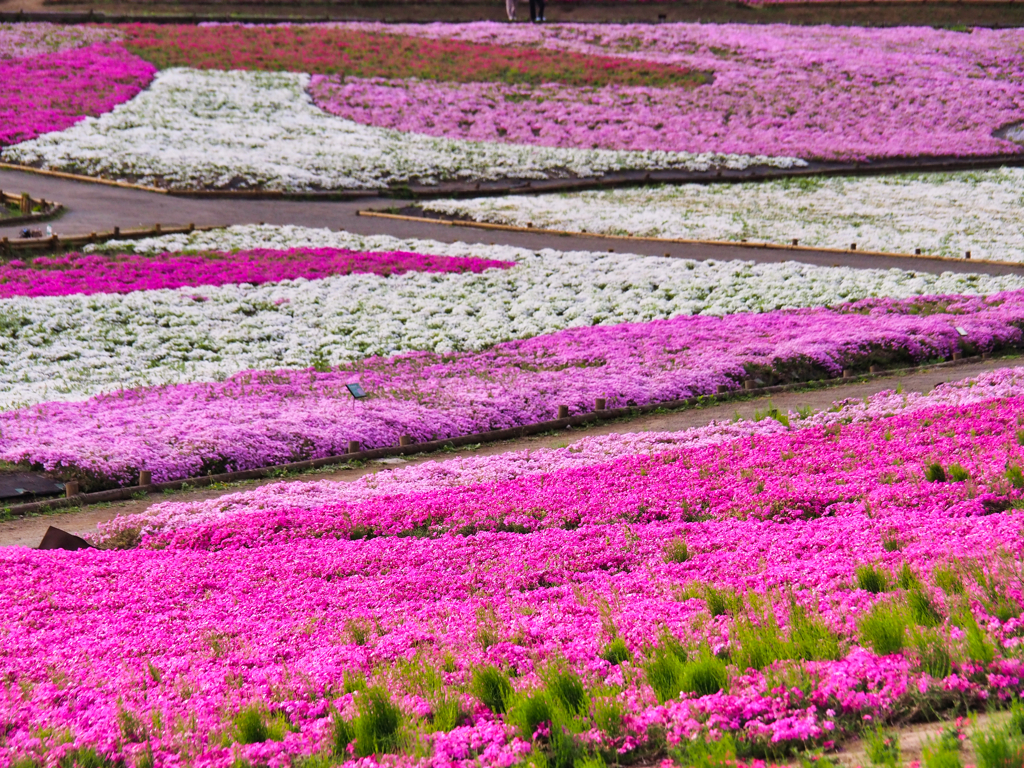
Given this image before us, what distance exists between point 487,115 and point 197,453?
3893cm

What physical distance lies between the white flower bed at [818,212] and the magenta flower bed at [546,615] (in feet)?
71.2

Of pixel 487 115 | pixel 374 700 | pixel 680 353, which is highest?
pixel 487 115

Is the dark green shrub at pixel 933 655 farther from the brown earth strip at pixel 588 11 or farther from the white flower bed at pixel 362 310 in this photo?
the brown earth strip at pixel 588 11

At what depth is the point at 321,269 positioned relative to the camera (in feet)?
96.2

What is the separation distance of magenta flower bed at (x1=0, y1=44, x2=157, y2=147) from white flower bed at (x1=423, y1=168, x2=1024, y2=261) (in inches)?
810

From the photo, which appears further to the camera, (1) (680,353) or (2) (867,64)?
(2) (867,64)

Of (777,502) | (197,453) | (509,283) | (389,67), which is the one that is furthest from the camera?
(389,67)

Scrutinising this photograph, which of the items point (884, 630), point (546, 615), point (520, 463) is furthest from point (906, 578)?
point (520, 463)

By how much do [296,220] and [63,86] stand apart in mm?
21808

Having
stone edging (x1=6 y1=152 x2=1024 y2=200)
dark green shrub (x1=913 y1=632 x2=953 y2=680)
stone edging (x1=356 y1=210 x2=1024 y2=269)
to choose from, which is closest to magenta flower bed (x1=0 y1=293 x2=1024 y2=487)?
stone edging (x1=356 y1=210 x2=1024 y2=269)

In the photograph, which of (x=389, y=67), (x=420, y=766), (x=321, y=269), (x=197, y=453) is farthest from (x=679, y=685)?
(x=389, y=67)

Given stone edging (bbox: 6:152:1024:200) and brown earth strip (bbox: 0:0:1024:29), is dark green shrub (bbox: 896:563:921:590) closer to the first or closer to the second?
stone edging (bbox: 6:152:1024:200)

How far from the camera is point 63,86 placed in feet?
161

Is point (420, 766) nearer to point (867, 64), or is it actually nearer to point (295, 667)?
point (295, 667)
